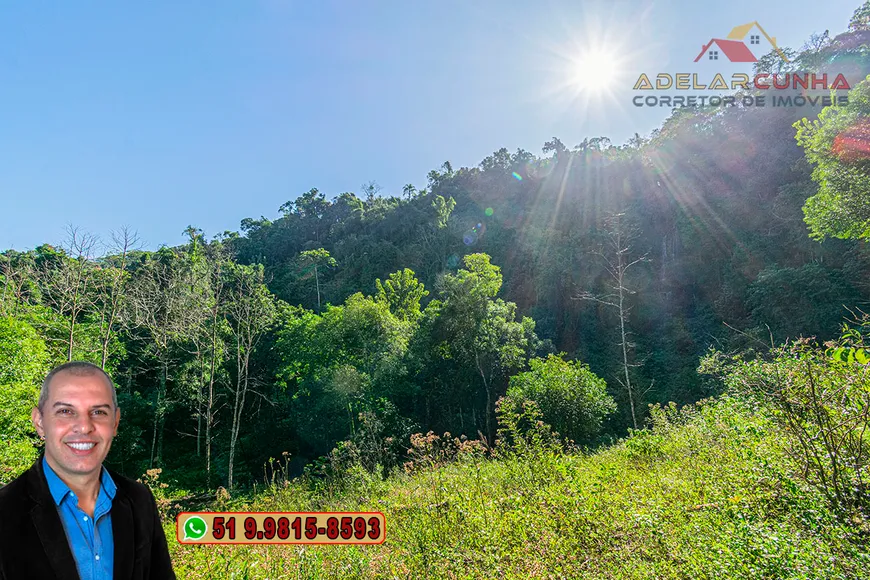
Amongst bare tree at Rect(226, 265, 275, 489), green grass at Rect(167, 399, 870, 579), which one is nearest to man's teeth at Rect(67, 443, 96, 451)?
green grass at Rect(167, 399, 870, 579)

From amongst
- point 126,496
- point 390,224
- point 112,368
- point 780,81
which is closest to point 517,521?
point 126,496

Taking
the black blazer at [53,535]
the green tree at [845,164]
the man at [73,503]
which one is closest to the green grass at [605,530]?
the black blazer at [53,535]

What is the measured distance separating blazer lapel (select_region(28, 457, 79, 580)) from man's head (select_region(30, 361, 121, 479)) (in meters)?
0.05

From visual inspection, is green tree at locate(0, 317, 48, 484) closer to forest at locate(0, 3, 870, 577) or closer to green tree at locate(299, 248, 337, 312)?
forest at locate(0, 3, 870, 577)

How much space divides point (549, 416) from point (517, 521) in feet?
27.0

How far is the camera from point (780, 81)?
23.3 m

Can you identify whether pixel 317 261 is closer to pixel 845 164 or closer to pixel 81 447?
pixel 845 164

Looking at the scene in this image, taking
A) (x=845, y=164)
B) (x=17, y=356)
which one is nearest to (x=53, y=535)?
(x=17, y=356)

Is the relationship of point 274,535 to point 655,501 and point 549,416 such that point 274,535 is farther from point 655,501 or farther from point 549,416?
point 549,416

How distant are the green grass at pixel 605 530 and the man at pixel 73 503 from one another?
2.66m

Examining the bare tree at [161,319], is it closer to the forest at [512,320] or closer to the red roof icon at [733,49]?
the forest at [512,320]

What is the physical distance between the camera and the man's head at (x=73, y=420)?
123cm

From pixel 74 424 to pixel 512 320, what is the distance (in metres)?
17.0

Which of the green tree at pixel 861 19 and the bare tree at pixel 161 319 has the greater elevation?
the green tree at pixel 861 19
